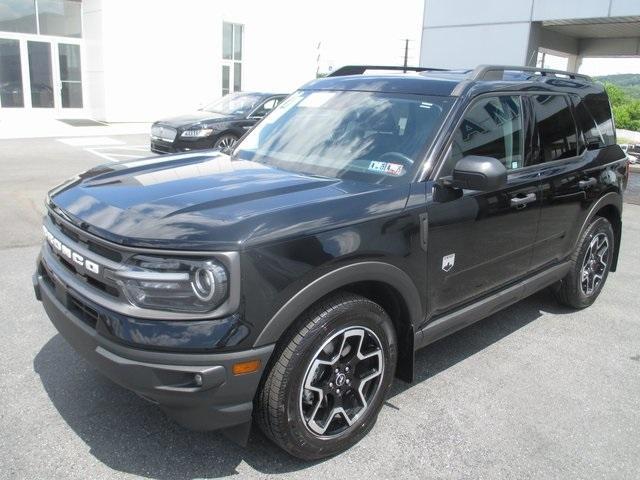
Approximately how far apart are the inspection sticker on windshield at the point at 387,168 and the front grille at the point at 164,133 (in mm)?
8725

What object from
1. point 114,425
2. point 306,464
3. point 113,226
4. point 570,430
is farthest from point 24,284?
point 570,430

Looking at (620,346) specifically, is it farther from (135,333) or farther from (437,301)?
(135,333)

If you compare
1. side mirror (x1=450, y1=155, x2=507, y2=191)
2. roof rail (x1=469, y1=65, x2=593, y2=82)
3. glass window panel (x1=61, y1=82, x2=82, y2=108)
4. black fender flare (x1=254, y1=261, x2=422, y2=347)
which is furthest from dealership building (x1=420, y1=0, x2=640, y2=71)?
black fender flare (x1=254, y1=261, x2=422, y2=347)

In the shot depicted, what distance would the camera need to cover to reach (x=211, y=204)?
2.63 meters

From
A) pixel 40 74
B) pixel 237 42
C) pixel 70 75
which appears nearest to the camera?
pixel 40 74

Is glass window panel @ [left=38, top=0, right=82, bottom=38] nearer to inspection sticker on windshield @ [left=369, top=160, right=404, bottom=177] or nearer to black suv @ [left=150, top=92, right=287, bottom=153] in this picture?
black suv @ [left=150, top=92, right=287, bottom=153]

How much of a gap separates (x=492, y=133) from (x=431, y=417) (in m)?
1.73

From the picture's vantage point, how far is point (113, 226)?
251cm

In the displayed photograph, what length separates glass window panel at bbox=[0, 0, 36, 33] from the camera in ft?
62.6

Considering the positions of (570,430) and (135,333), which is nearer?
(135,333)

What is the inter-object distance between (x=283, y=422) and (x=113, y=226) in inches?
45.0

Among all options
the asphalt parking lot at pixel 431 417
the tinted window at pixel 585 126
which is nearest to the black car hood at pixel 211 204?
the asphalt parking lot at pixel 431 417

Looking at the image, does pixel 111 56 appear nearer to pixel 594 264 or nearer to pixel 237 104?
pixel 237 104

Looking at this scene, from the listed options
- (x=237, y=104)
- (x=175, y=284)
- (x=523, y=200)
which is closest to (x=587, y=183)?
(x=523, y=200)
